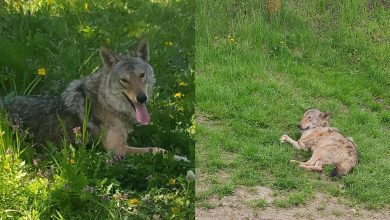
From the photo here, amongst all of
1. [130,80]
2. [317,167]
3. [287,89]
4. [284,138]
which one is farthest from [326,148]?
[130,80]

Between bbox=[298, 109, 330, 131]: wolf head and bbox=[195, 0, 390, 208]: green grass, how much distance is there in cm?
27

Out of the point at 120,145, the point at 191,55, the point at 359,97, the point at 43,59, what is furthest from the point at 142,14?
the point at 359,97

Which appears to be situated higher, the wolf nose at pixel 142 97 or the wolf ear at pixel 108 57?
the wolf ear at pixel 108 57

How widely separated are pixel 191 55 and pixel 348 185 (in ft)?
6.62

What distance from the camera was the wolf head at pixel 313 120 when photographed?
25.6ft

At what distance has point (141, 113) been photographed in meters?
4.63

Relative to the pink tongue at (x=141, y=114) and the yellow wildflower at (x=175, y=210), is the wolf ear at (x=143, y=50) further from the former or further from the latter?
the yellow wildflower at (x=175, y=210)

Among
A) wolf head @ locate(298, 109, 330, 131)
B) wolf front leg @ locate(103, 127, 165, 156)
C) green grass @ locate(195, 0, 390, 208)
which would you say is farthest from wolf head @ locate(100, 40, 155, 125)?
wolf head @ locate(298, 109, 330, 131)

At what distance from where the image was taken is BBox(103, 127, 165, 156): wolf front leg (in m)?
4.75

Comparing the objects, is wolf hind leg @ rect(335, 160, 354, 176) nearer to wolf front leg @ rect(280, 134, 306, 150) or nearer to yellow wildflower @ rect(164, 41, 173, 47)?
wolf front leg @ rect(280, 134, 306, 150)

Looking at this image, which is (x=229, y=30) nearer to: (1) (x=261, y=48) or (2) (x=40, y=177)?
(1) (x=261, y=48)

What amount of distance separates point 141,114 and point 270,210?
2.09 metres

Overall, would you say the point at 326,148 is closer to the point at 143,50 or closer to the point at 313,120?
the point at 313,120

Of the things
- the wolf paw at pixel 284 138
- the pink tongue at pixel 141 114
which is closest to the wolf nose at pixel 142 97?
the pink tongue at pixel 141 114
